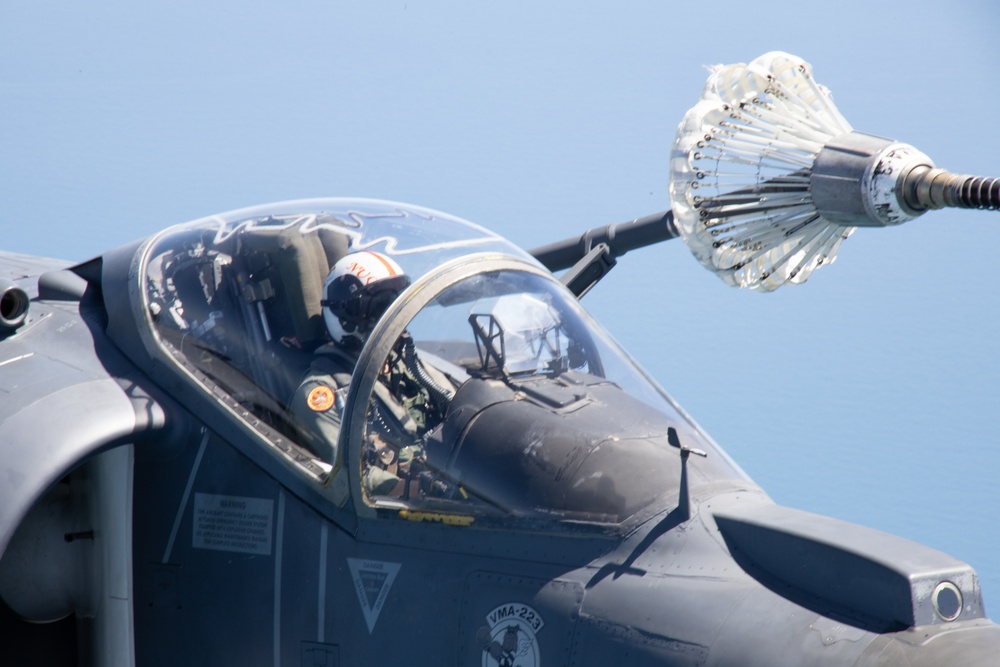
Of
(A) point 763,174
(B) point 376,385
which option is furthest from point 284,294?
(A) point 763,174

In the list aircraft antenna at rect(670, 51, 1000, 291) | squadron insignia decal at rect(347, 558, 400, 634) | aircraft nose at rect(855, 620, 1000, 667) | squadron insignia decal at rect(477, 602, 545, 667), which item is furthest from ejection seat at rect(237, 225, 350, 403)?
aircraft nose at rect(855, 620, 1000, 667)

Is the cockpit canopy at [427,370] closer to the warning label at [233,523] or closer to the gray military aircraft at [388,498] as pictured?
the gray military aircraft at [388,498]

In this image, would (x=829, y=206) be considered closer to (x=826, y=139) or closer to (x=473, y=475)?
(x=826, y=139)

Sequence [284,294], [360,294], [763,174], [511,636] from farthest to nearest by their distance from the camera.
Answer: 1. [763,174]
2. [284,294]
3. [360,294]
4. [511,636]

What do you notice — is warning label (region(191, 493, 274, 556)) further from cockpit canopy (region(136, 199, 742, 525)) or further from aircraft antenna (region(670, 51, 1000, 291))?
aircraft antenna (region(670, 51, 1000, 291))

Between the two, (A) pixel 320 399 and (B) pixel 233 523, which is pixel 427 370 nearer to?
(A) pixel 320 399

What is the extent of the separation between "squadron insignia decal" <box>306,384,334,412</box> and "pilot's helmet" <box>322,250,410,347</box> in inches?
6.2

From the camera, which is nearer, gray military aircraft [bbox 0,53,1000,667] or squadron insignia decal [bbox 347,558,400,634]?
gray military aircraft [bbox 0,53,1000,667]

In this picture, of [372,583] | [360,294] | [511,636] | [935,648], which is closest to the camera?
[935,648]

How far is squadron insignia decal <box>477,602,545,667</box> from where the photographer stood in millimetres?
2891

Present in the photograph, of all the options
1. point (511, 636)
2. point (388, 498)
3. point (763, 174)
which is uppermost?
point (763, 174)

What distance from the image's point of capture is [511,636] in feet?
9.59

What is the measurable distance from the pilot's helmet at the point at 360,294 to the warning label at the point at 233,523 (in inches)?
21.3

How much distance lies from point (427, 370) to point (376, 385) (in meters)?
0.17
